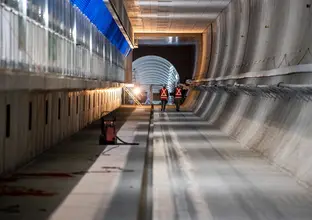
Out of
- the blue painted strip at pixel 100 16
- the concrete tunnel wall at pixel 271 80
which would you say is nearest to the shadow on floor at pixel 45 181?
the concrete tunnel wall at pixel 271 80

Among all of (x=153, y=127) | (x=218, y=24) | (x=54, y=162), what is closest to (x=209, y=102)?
(x=218, y=24)

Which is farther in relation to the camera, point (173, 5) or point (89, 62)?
point (173, 5)

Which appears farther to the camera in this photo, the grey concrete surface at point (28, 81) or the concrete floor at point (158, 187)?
the concrete floor at point (158, 187)

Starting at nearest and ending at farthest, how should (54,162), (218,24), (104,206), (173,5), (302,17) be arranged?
1. (104,206)
2. (54,162)
3. (302,17)
4. (173,5)
5. (218,24)

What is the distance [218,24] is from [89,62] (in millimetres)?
15525

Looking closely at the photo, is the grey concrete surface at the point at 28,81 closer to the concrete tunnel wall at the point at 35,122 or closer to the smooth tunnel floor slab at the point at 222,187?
the concrete tunnel wall at the point at 35,122

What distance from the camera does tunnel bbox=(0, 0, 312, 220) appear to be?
10.0m

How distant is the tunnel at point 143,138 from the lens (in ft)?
32.8

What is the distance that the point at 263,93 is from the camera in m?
19.5

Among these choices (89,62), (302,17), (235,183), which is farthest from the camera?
(89,62)

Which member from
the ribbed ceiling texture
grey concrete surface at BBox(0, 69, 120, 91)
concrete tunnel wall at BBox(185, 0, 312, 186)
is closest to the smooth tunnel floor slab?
concrete tunnel wall at BBox(185, 0, 312, 186)

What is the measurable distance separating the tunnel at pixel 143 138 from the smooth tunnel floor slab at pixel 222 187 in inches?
1.0

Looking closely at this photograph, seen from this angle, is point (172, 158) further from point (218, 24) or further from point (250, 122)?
point (218, 24)

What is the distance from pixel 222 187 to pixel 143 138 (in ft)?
32.8
